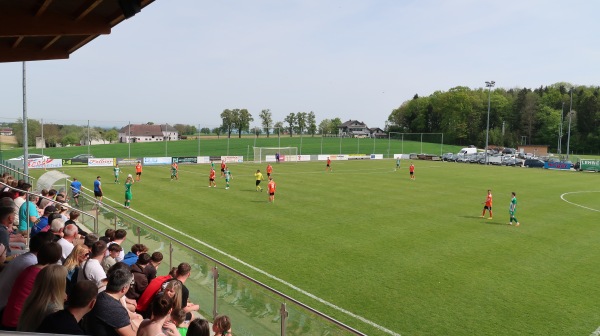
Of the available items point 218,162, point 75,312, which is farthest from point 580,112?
point 75,312

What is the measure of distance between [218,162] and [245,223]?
35.7m

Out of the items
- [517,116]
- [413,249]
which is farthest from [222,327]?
[517,116]

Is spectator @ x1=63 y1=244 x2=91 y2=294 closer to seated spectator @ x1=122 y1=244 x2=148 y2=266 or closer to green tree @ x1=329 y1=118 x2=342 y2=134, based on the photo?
seated spectator @ x1=122 y1=244 x2=148 y2=266

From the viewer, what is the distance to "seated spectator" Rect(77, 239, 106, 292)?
5.65m

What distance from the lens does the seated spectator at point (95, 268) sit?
18.5ft

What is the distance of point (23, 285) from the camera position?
4.38 meters

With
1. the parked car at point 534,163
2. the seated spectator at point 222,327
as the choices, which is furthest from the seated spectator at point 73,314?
the parked car at point 534,163

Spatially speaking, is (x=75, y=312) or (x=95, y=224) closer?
(x=75, y=312)

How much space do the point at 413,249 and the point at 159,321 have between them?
11.8m

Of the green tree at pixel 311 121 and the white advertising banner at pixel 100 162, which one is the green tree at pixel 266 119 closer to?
the green tree at pixel 311 121

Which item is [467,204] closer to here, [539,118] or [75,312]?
[75,312]

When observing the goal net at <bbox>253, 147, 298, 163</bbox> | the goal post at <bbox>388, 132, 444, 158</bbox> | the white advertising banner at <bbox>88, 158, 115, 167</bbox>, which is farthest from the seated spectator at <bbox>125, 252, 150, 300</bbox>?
the goal post at <bbox>388, 132, 444, 158</bbox>

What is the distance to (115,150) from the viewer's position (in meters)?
76.6

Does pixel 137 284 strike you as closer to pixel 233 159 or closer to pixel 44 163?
pixel 44 163
